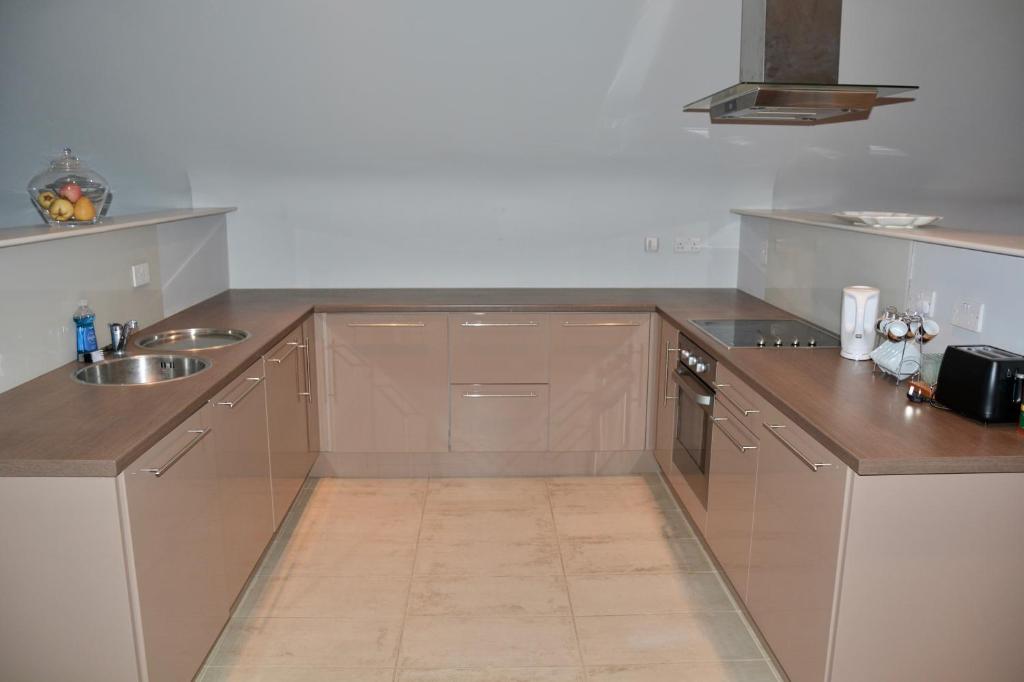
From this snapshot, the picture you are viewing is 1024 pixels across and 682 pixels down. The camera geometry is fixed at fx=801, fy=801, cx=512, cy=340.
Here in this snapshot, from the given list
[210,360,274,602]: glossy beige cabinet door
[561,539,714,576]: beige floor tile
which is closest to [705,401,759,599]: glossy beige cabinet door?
[561,539,714,576]: beige floor tile

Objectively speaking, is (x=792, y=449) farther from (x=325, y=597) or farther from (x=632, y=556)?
(x=325, y=597)

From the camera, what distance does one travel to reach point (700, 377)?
3227 mm

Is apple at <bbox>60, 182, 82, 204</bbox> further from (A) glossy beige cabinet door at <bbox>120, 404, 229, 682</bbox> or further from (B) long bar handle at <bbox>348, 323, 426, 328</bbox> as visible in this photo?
(B) long bar handle at <bbox>348, 323, 426, 328</bbox>

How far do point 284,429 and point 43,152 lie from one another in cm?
187

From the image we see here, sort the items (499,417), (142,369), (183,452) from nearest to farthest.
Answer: (183,452), (142,369), (499,417)

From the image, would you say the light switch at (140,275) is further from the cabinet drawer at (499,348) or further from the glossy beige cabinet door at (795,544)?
the glossy beige cabinet door at (795,544)

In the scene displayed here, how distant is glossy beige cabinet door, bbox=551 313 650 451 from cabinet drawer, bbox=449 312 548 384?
0.24 ft

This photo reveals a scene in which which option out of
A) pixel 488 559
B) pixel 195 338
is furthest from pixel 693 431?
pixel 195 338

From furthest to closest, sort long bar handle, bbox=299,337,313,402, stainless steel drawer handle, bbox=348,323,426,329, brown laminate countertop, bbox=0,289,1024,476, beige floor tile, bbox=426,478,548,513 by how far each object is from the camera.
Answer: stainless steel drawer handle, bbox=348,323,426,329, beige floor tile, bbox=426,478,548,513, long bar handle, bbox=299,337,313,402, brown laminate countertop, bbox=0,289,1024,476

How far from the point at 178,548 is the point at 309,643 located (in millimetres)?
780

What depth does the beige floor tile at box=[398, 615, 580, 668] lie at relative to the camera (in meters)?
2.62

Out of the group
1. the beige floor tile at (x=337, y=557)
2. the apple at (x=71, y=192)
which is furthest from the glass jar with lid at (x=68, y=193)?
the beige floor tile at (x=337, y=557)

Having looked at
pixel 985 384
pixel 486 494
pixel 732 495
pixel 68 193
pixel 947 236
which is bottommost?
pixel 486 494

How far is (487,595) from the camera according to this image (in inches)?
119
